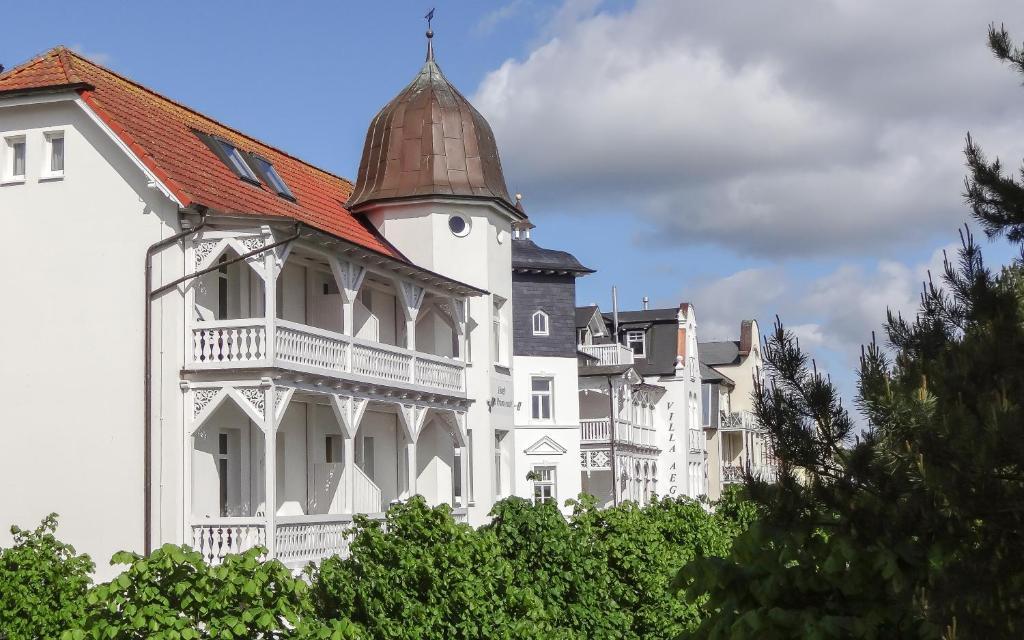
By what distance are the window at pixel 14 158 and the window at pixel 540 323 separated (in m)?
28.4

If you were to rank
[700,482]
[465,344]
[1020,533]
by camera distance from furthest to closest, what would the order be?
[700,482] → [465,344] → [1020,533]

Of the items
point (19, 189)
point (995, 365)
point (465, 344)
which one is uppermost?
point (19, 189)

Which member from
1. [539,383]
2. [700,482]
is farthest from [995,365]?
[700,482]

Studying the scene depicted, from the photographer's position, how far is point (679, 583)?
392 inches

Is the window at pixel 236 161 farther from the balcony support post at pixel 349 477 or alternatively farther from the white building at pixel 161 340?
the balcony support post at pixel 349 477

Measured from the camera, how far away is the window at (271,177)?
29.0 m

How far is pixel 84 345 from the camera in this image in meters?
23.4

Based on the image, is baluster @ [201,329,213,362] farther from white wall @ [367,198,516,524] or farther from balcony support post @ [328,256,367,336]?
white wall @ [367,198,516,524]

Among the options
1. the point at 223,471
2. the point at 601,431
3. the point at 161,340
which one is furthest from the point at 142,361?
the point at 601,431

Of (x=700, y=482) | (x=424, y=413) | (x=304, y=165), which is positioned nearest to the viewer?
(x=424, y=413)

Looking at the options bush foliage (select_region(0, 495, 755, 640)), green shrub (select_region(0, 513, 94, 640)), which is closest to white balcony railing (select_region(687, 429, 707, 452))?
bush foliage (select_region(0, 495, 755, 640))

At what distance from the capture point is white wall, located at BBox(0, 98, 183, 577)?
22.9 meters

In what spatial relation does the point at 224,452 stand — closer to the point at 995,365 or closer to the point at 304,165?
the point at 304,165

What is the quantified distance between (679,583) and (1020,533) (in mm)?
2587
